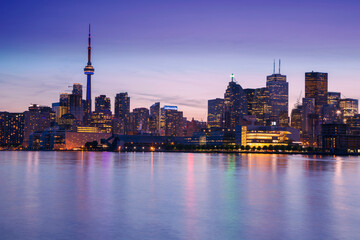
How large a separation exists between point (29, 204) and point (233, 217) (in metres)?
18.8

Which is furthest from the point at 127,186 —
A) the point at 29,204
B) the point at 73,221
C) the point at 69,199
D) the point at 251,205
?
the point at 73,221

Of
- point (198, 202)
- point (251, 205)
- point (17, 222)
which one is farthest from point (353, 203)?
point (17, 222)

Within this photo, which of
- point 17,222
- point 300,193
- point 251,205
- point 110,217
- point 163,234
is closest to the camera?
point 163,234

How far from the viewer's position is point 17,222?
94.1 feet

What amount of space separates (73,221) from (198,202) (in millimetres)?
13893

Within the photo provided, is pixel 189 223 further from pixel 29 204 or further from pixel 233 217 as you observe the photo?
pixel 29 204

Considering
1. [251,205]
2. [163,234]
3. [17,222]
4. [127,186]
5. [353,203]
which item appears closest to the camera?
[163,234]

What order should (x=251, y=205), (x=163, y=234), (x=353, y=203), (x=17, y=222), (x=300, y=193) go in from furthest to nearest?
1. (x=300, y=193)
2. (x=353, y=203)
3. (x=251, y=205)
4. (x=17, y=222)
5. (x=163, y=234)

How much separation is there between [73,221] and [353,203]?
1049 inches

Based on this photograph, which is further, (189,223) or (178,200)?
(178,200)

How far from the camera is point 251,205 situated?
37500 millimetres

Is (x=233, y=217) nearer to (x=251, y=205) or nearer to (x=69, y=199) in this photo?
(x=251, y=205)

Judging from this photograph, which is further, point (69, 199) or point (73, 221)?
point (69, 199)

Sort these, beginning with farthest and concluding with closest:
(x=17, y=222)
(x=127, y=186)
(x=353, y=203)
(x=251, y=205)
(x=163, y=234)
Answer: (x=127, y=186), (x=353, y=203), (x=251, y=205), (x=17, y=222), (x=163, y=234)
